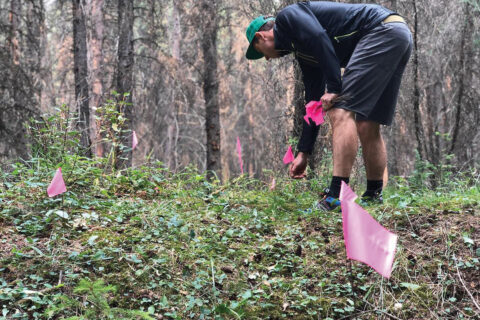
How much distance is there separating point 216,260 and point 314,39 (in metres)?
1.68

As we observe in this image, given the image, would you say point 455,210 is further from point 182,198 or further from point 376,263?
point 182,198

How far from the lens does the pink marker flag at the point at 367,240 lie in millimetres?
1862

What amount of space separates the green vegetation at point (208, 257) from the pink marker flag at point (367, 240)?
0.90 ft

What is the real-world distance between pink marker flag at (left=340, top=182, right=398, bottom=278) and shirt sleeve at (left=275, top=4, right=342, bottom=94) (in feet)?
4.44

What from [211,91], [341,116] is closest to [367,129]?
[341,116]

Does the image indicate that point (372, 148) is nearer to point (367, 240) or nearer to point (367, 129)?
point (367, 129)

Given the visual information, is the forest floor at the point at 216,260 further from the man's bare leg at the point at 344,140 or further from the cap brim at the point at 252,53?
the cap brim at the point at 252,53

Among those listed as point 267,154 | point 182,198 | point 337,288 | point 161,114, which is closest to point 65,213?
point 182,198

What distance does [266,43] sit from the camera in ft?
11.4

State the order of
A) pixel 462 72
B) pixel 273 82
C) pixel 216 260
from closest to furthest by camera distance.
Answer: pixel 216 260 → pixel 273 82 → pixel 462 72

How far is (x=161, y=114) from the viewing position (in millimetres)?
17422

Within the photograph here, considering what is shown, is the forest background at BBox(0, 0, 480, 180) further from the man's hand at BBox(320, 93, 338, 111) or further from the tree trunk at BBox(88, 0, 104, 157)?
the man's hand at BBox(320, 93, 338, 111)

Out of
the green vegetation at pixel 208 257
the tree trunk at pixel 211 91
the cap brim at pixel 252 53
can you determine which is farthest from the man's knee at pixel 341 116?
the tree trunk at pixel 211 91

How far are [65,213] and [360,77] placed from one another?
218 centimetres
